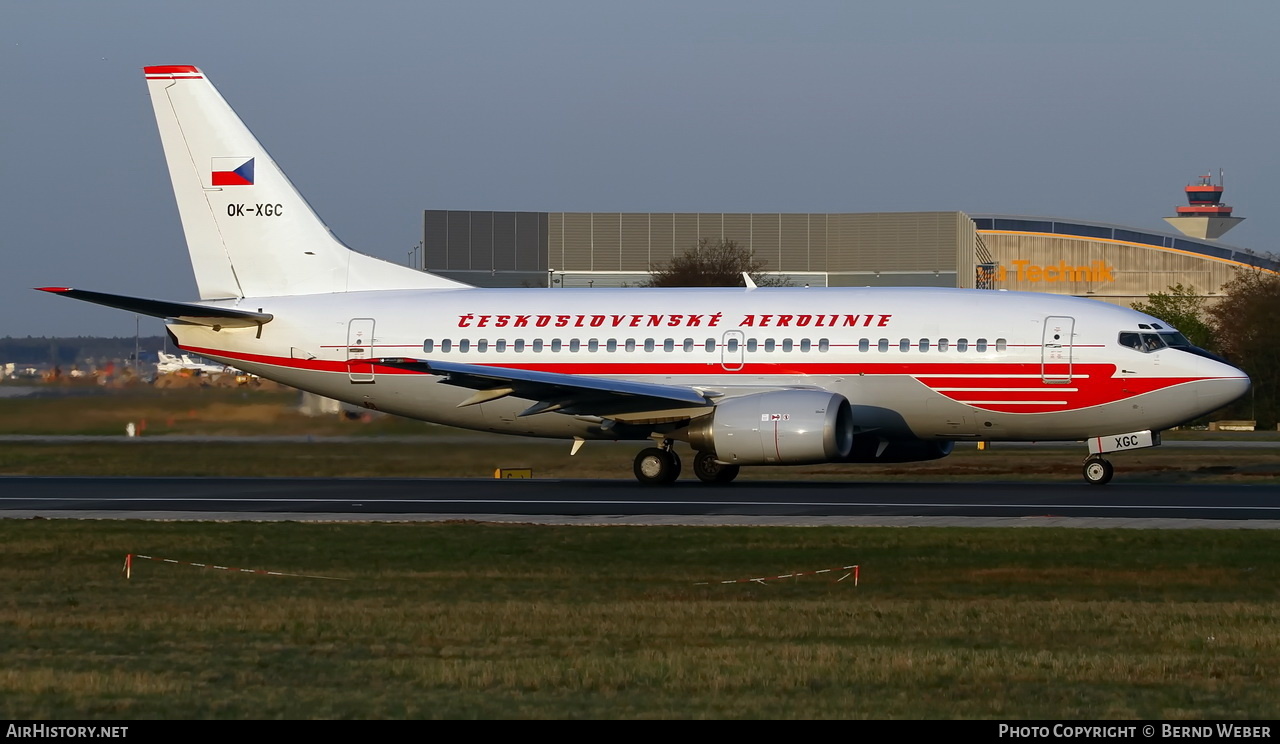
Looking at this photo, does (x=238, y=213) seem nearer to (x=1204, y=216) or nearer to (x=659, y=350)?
(x=659, y=350)

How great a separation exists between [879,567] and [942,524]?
15.5ft

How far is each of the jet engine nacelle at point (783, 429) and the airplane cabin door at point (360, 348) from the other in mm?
7914

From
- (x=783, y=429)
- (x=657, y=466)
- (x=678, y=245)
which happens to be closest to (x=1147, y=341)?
(x=783, y=429)

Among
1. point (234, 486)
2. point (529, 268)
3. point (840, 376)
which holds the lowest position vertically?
point (234, 486)

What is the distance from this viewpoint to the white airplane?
2925 centimetres

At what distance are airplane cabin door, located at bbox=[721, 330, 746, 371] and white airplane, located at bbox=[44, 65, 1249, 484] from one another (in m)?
0.03

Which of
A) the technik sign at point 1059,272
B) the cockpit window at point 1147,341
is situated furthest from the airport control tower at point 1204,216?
the cockpit window at point 1147,341

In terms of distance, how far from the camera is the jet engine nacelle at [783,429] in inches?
1101

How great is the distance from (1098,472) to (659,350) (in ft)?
29.0

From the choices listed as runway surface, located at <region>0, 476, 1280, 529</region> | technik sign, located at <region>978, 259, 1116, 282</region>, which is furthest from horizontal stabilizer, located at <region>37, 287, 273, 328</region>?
technik sign, located at <region>978, 259, 1116, 282</region>

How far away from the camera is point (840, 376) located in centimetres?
2986

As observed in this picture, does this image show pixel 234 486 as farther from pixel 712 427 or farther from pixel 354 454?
pixel 712 427

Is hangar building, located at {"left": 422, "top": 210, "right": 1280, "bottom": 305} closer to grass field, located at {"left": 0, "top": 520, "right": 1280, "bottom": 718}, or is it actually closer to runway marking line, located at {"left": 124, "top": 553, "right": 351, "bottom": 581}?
grass field, located at {"left": 0, "top": 520, "right": 1280, "bottom": 718}

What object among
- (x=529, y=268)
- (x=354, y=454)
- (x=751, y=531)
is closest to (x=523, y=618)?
(x=751, y=531)
